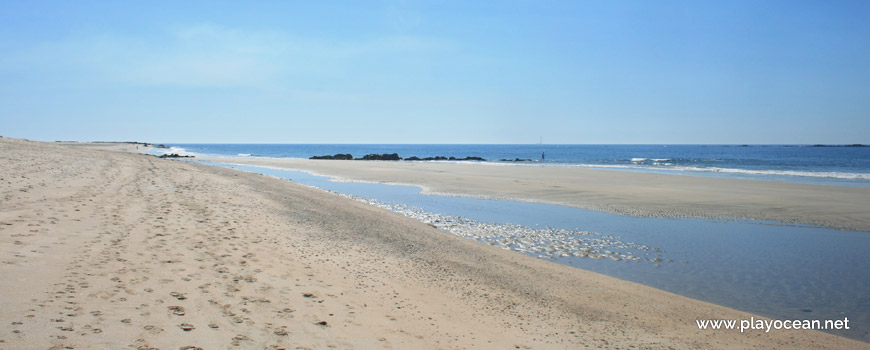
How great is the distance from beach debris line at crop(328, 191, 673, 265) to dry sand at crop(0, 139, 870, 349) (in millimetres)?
1340

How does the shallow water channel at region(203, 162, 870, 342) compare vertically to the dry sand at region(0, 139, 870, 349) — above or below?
below

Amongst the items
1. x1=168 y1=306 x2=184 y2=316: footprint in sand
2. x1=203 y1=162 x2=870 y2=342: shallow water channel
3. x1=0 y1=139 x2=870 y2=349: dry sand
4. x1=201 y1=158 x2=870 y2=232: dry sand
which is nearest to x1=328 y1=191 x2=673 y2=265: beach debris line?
x1=203 y1=162 x2=870 y2=342: shallow water channel

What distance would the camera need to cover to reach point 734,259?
419 inches

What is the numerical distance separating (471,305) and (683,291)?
4.35 meters

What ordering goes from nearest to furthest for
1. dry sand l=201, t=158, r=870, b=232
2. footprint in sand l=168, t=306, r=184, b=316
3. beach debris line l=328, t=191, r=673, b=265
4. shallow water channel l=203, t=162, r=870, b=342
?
footprint in sand l=168, t=306, r=184, b=316
shallow water channel l=203, t=162, r=870, b=342
beach debris line l=328, t=191, r=673, b=265
dry sand l=201, t=158, r=870, b=232

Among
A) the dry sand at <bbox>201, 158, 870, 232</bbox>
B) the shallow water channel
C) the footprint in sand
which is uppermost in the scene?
the footprint in sand

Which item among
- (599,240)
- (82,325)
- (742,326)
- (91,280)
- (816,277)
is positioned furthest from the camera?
(599,240)

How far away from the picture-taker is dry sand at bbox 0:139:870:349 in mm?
4688

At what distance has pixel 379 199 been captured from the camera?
828 inches

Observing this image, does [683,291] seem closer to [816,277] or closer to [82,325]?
[816,277]

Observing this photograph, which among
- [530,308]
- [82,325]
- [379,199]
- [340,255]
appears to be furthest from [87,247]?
[379,199]

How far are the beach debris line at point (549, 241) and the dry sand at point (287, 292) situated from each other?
1.34m

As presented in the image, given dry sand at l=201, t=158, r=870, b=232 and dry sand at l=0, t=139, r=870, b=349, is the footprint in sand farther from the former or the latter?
dry sand at l=201, t=158, r=870, b=232

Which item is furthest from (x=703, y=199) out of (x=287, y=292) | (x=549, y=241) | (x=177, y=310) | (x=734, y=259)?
(x=177, y=310)
